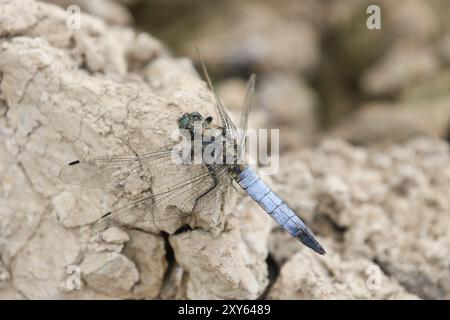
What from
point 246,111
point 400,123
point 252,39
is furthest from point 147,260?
point 252,39

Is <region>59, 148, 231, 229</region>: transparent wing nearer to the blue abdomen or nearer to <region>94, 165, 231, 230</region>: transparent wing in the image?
<region>94, 165, 231, 230</region>: transparent wing

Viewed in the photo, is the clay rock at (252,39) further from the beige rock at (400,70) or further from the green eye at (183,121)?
the green eye at (183,121)

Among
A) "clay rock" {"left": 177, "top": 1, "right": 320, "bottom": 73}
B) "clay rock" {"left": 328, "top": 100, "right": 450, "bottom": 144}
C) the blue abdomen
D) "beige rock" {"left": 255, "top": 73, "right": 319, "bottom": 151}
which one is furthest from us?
"clay rock" {"left": 177, "top": 1, "right": 320, "bottom": 73}

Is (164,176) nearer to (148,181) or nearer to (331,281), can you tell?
(148,181)

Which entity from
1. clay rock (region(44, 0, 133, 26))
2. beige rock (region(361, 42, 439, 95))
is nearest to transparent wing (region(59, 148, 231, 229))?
clay rock (region(44, 0, 133, 26))

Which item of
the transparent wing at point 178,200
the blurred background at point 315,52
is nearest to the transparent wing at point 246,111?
the transparent wing at point 178,200

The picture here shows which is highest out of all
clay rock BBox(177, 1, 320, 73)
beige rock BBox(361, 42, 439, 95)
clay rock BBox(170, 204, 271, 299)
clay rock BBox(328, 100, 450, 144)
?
clay rock BBox(177, 1, 320, 73)
